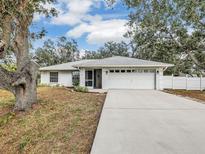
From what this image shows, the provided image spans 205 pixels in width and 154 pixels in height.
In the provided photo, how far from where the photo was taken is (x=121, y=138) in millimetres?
6402

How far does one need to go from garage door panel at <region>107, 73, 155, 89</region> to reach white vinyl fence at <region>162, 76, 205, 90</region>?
3.24 m

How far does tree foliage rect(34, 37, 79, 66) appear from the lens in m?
52.0

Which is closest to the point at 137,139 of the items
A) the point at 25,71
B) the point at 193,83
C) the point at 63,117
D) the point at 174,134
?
the point at 174,134

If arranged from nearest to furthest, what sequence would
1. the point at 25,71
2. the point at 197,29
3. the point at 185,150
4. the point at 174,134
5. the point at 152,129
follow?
the point at 185,150, the point at 174,134, the point at 152,129, the point at 25,71, the point at 197,29

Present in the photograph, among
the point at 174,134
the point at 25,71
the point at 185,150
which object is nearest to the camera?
the point at 185,150

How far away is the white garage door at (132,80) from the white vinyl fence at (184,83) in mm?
3222

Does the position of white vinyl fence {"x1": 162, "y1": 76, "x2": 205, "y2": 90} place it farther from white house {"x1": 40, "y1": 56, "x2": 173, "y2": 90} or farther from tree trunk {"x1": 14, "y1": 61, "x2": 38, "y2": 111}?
tree trunk {"x1": 14, "y1": 61, "x2": 38, "y2": 111}

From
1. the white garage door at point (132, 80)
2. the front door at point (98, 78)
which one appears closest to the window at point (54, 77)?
the front door at point (98, 78)

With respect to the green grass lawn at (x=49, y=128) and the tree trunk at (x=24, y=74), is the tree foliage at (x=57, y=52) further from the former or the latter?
the tree trunk at (x=24, y=74)

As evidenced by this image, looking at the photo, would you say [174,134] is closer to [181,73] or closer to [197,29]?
Answer: [197,29]

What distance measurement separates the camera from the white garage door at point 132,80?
85.3 feet

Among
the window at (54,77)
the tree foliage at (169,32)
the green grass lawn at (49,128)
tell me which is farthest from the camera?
the window at (54,77)

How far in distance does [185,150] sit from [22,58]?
27.0 feet

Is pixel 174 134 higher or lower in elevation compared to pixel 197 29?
lower
